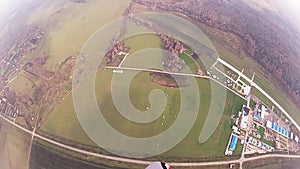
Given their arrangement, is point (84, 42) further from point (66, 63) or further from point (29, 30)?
point (29, 30)

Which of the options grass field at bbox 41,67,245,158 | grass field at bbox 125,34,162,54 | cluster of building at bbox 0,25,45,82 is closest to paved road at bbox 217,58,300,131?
grass field at bbox 41,67,245,158

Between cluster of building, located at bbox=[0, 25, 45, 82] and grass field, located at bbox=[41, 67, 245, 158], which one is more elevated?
cluster of building, located at bbox=[0, 25, 45, 82]

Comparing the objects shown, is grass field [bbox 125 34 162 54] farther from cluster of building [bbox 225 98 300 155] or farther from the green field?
cluster of building [bbox 225 98 300 155]

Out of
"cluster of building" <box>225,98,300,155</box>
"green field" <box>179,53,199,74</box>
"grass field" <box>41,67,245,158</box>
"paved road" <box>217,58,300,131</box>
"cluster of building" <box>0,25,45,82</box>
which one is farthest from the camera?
"cluster of building" <box>0,25,45,82</box>

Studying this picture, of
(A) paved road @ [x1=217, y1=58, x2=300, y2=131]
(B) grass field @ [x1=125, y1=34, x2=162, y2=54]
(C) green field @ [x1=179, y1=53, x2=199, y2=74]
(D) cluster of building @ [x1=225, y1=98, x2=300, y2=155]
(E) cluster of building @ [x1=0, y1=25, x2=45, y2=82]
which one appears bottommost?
(D) cluster of building @ [x1=225, y1=98, x2=300, y2=155]

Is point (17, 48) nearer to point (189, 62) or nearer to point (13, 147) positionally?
point (13, 147)

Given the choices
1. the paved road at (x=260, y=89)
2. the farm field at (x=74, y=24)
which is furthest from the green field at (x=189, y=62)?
the farm field at (x=74, y=24)

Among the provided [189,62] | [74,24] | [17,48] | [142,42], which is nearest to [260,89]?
[189,62]

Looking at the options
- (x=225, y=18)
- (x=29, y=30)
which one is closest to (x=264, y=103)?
(x=225, y=18)

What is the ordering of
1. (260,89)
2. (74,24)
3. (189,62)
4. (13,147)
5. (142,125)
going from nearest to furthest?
(142,125) < (13,147) < (189,62) < (260,89) < (74,24)

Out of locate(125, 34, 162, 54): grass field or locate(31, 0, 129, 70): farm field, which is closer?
locate(125, 34, 162, 54): grass field

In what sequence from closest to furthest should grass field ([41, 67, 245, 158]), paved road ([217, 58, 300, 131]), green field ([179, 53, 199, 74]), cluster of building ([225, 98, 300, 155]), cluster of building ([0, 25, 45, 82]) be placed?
1. grass field ([41, 67, 245, 158])
2. cluster of building ([225, 98, 300, 155])
3. green field ([179, 53, 199, 74])
4. paved road ([217, 58, 300, 131])
5. cluster of building ([0, 25, 45, 82])
